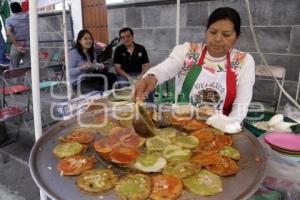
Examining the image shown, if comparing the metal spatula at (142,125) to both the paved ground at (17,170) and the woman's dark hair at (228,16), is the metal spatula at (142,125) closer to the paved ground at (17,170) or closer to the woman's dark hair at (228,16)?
the woman's dark hair at (228,16)

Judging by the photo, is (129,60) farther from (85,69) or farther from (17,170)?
(17,170)

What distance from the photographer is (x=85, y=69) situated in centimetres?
447

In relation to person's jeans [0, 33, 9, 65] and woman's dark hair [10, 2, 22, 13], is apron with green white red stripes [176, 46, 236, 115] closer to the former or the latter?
woman's dark hair [10, 2, 22, 13]

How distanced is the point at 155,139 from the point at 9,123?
12.1 ft

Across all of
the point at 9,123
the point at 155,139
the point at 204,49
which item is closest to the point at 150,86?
the point at 155,139

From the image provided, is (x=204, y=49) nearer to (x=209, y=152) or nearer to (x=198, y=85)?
(x=198, y=85)

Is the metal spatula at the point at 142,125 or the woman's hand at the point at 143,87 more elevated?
the woman's hand at the point at 143,87

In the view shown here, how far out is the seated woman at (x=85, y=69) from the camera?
446cm

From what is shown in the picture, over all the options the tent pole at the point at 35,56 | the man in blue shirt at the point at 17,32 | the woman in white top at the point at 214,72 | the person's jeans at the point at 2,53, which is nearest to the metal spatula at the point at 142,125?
the woman in white top at the point at 214,72

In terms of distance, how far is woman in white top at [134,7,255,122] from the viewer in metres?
1.98

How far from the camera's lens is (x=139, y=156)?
1357 mm

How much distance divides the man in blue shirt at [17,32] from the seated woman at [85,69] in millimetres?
2469

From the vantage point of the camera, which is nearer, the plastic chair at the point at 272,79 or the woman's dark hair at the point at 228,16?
the woman's dark hair at the point at 228,16

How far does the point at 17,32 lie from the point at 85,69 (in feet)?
9.83
